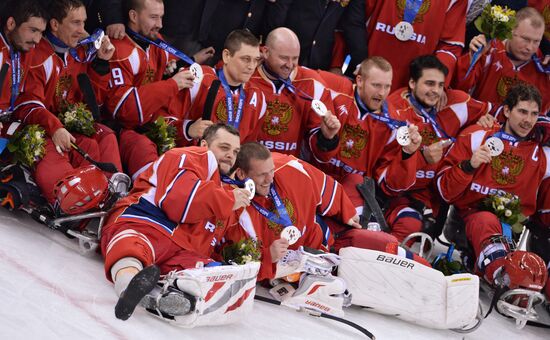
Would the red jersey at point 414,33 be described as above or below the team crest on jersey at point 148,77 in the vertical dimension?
above

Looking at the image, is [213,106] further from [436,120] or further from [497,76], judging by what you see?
[497,76]

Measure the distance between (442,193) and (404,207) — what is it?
0.32m

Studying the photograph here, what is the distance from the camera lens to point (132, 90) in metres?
5.76

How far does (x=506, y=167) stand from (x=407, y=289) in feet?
5.14

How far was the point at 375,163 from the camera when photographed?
6.54 metres

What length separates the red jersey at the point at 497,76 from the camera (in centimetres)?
720

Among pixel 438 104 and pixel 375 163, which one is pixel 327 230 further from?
pixel 438 104

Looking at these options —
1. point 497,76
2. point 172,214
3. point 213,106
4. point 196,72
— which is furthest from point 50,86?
point 497,76

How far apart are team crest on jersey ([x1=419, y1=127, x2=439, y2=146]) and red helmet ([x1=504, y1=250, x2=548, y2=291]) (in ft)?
3.86

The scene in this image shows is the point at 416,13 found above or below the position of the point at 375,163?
above

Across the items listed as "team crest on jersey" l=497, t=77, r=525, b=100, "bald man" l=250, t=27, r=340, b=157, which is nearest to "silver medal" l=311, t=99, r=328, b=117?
"bald man" l=250, t=27, r=340, b=157

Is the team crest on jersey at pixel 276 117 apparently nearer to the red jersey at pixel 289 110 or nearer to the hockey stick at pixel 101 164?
the red jersey at pixel 289 110

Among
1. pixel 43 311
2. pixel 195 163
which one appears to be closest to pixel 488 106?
pixel 195 163

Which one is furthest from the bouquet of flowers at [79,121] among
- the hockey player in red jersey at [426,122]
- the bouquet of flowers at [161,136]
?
the hockey player in red jersey at [426,122]
